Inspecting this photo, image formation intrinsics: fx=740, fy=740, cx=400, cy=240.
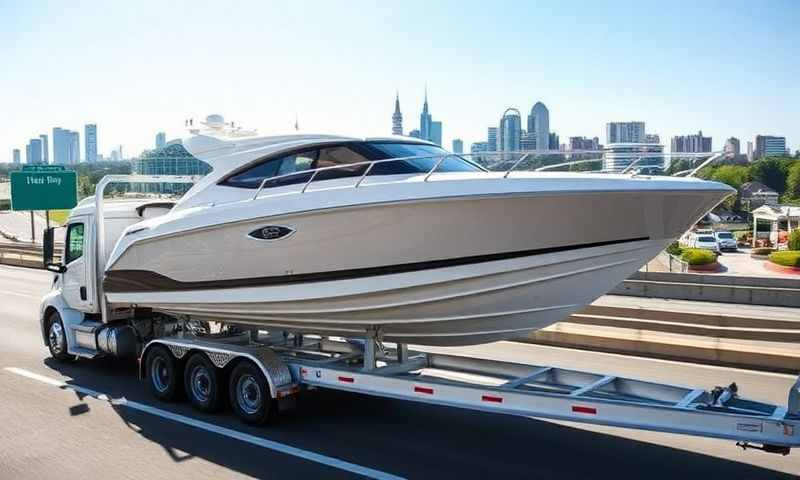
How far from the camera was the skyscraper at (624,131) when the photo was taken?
7457 mm

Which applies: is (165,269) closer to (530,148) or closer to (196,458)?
(196,458)

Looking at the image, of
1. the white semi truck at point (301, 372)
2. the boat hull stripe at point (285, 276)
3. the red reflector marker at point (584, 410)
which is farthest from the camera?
the boat hull stripe at point (285, 276)

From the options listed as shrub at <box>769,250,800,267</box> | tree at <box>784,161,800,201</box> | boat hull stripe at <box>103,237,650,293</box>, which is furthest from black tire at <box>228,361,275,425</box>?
tree at <box>784,161,800,201</box>

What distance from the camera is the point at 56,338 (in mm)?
10953

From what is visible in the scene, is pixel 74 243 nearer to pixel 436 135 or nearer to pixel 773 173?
pixel 436 135

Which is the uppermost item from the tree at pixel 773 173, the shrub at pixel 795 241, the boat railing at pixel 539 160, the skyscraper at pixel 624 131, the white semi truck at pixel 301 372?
the tree at pixel 773 173

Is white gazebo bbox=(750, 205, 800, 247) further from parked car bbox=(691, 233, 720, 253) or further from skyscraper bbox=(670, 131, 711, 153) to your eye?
skyscraper bbox=(670, 131, 711, 153)

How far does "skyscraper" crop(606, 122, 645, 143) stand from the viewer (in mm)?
7457

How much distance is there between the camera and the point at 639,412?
5609 mm

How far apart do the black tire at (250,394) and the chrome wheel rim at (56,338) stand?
4095 mm

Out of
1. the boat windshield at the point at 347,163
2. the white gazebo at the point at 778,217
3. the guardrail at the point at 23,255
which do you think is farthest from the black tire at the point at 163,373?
the white gazebo at the point at 778,217

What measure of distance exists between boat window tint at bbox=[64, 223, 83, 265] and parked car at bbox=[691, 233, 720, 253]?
123 ft

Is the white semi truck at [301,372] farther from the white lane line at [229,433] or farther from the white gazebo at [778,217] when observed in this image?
the white gazebo at [778,217]

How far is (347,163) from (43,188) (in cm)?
3018
